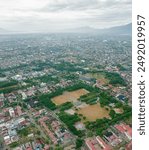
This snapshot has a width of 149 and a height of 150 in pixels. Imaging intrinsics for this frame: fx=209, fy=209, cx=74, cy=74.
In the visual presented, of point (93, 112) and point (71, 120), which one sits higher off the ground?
point (71, 120)

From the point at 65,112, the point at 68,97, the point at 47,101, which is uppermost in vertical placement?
the point at 47,101

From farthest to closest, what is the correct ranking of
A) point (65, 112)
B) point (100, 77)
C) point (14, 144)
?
point (100, 77), point (65, 112), point (14, 144)

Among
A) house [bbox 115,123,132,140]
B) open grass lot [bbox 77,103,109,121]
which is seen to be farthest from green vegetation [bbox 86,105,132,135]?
open grass lot [bbox 77,103,109,121]

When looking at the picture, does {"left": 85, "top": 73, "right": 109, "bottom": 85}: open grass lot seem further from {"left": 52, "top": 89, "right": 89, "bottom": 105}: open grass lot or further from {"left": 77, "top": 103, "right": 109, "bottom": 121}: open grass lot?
{"left": 77, "top": 103, "right": 109, "bottom": 121}: open grass lot

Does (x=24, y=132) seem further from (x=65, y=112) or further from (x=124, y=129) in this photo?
(x=124, y=129)

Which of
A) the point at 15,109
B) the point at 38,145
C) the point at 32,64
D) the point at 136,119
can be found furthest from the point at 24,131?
the point at 32,64

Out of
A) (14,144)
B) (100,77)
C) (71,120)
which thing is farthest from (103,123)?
(100,77)
